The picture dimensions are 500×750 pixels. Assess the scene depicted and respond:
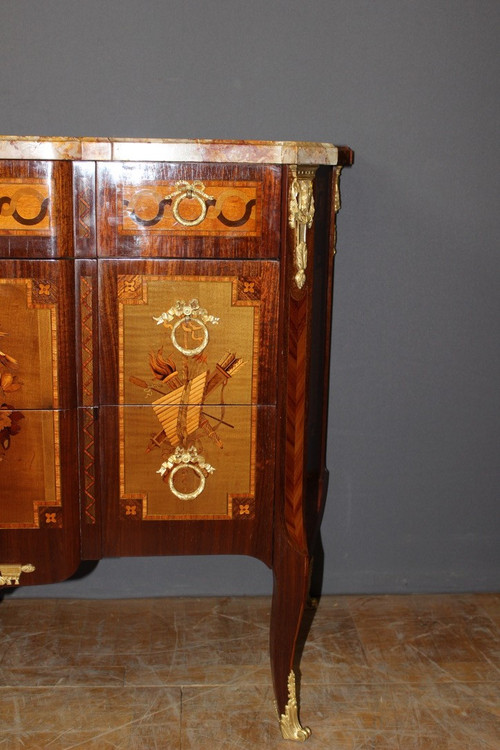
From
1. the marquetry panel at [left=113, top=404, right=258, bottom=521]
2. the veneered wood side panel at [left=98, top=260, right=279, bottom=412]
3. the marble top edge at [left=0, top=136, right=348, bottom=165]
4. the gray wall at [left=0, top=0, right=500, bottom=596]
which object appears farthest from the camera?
the gray wall at [left=0, top=0, right=500, bottom=596]

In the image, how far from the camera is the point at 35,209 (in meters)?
1.84

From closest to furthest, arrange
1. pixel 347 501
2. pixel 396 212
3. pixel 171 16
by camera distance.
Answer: pixel 171 16
pixel 396 212
pixel 347 501

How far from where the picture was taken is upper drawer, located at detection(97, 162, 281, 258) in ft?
6.08

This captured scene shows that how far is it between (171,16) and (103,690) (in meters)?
1.96

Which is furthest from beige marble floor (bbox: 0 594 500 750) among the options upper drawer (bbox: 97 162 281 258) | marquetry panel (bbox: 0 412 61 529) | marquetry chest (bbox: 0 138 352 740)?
upper drawer (bbox: 97 162 281 258)

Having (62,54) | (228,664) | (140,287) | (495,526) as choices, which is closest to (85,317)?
(140,287)

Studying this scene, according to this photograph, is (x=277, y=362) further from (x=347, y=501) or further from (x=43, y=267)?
(x=347, y=501)

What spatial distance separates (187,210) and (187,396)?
45 centimetres

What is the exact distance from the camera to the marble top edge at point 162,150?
1793 mm

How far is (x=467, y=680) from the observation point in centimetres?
234

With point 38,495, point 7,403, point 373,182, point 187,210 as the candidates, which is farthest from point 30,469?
point 373,182

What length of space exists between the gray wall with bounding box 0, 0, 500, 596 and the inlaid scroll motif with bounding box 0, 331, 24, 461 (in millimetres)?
874

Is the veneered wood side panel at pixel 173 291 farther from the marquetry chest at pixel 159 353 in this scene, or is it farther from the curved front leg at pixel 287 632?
the curved front leg at pixel 287 632

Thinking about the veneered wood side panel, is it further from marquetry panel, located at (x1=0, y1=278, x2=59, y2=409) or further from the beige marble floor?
the beige marble floor
